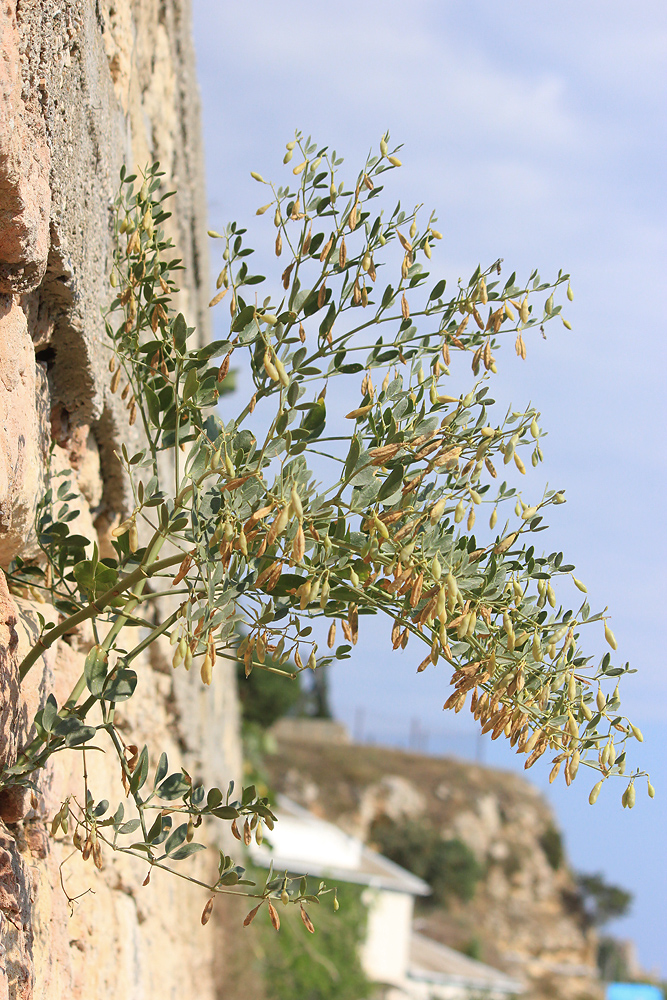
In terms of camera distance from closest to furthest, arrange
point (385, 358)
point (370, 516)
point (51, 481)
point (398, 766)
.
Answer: point (370, 516) < point (385, 358) < point (51, 481) < point (398, 766)

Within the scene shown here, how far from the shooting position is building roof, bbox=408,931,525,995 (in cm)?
1934

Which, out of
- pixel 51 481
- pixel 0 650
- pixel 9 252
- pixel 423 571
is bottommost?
pixel 0 650

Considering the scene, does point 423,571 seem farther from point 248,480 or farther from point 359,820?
point 359,820

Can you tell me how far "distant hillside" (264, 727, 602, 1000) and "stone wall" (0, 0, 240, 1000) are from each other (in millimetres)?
27985

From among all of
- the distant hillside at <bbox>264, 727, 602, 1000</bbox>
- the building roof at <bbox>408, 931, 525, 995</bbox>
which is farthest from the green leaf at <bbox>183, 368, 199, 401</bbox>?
the distant hillside at <bbox>264, 727, 602, 1000</bbox>

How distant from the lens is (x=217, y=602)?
3.91 ft

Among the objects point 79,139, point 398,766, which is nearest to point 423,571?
point 79,139

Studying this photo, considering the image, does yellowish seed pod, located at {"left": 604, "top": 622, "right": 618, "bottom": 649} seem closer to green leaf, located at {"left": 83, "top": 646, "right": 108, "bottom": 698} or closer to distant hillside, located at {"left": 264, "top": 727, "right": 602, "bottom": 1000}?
green leaf, located at {"left": 83, "top": 646, "right": 108, "bottom": 698}

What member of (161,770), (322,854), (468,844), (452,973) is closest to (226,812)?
(161,770)

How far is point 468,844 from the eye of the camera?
32.1 meters

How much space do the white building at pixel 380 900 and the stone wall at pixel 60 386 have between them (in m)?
10.9

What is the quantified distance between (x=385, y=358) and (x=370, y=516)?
38 cm

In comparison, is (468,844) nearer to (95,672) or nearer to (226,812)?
(226,812)

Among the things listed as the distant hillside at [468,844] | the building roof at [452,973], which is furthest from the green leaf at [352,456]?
the distant hillside at [468,844]
